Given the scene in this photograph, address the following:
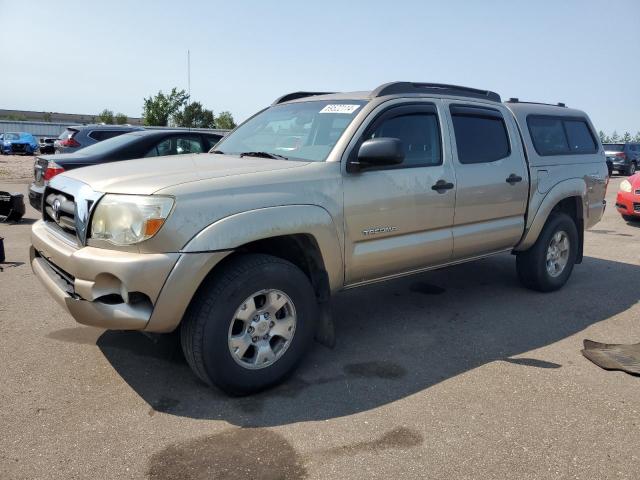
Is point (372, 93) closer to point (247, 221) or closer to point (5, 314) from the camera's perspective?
point (247, 221)

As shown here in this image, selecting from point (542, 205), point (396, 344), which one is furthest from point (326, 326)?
point (542, 205)

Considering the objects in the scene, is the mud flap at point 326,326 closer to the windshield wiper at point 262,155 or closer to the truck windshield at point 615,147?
the windshield wiper at point 262,155

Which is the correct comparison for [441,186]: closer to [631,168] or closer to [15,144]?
[631,168]

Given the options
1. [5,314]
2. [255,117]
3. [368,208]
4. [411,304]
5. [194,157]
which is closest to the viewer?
[368,208]

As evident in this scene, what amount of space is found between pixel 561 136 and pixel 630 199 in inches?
216

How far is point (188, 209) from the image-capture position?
2.95 metres

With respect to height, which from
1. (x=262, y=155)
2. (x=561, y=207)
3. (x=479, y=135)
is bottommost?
(x=561, y=207)

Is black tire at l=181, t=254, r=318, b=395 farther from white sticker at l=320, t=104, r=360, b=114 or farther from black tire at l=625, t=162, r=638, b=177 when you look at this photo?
black tire at l=625, t=162, r=638, b=177

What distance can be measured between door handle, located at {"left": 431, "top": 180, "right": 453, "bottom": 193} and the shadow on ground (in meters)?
1.20

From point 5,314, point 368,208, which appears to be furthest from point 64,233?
point 368,208

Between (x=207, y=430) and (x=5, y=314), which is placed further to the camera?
(x=5, y=314)

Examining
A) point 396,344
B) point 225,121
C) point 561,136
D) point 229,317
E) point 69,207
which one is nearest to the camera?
point 229,317

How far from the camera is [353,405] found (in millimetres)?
3223

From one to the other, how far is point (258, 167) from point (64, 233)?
1.33 metres
